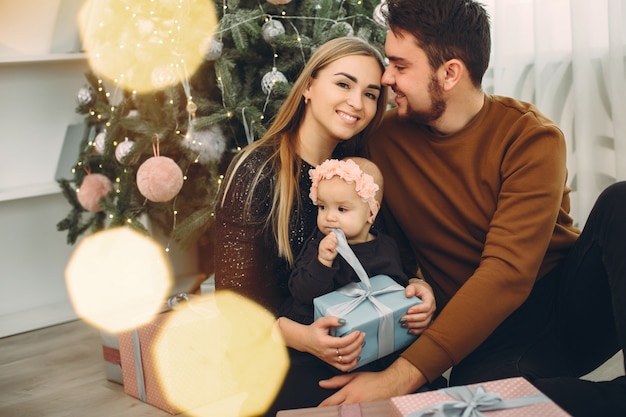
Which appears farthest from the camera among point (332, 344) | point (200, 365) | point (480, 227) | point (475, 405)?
point (200, 365)

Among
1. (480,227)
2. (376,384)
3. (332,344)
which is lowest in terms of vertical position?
(376,384)

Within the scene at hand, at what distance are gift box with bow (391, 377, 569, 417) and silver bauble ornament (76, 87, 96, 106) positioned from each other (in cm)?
217

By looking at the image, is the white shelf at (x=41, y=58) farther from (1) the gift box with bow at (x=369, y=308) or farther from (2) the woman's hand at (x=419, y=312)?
(2) the woman's hand at (x=419, y=312)

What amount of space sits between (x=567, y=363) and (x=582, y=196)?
1.12m

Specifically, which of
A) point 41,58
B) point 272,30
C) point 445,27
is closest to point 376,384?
point 445,27

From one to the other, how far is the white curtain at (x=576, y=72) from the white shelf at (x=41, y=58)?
6.01 ft

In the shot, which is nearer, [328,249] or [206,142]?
[328,249]

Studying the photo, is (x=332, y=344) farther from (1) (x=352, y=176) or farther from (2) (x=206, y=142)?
(2) (x=206, y=142)

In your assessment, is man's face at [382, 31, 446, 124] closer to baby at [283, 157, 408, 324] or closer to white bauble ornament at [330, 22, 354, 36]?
baby at [283, 157, 408, 324]

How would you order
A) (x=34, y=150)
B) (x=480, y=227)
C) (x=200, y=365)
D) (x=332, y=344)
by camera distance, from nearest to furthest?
(x=332, y=344)
(x=480, y=227)
(x=200, y=365)
(x=34, y=150)

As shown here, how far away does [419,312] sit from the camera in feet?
5.06

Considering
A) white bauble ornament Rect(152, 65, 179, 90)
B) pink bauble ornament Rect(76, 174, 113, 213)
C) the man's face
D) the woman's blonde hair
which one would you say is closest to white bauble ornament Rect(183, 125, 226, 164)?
white bauble ornament Rect(152, 65, 179, 90)

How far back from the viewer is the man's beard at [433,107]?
178cm

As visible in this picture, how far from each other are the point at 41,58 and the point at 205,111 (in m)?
0.94
